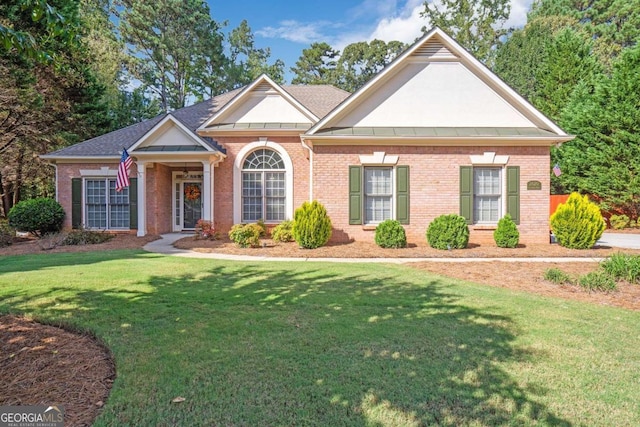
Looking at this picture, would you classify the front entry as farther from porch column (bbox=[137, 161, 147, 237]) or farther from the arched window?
the arched window

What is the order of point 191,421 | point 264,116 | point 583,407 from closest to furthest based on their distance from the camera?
1. point 191,421
2. point 583,407
3. point 264,116

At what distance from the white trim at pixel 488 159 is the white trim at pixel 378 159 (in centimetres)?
269

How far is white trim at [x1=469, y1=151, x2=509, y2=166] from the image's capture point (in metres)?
12.1

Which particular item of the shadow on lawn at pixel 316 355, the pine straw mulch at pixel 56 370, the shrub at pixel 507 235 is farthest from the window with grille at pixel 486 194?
the pine straw mulch at pixel 56 370

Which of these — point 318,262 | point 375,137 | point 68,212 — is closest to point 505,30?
point 375,137

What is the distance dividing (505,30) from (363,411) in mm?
41618

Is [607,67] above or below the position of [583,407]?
above

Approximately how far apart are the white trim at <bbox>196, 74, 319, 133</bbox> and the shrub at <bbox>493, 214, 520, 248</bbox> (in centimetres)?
758

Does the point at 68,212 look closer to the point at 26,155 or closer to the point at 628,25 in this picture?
the point at 26,155

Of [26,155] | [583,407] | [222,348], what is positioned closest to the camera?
[583,407]

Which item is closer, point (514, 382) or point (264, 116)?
point (514, 382)

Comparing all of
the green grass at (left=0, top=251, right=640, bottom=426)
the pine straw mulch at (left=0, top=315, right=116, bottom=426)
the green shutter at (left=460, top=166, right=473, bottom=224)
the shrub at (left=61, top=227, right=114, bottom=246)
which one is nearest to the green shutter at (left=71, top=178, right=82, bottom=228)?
the shrub at (left=61, top=227, right=114, bottom=246)

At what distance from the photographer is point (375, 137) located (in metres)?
11.8

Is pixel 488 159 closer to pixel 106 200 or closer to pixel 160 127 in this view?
pixel 160 127
